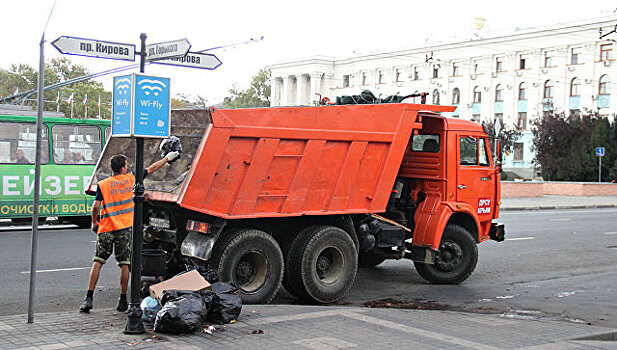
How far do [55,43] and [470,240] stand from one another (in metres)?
7.14

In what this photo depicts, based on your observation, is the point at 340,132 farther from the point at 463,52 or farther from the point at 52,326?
the point at 463,52

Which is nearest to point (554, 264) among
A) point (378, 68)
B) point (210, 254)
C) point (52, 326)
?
point (210, 254)

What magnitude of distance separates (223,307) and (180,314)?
2.04ft

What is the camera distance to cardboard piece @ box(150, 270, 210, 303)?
7.57 metres

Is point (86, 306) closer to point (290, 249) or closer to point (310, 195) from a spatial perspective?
point (290, 249)

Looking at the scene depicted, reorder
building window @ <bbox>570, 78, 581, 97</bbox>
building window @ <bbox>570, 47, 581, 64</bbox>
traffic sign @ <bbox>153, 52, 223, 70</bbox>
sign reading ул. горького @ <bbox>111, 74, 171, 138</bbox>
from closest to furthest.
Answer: sign reading ул. горького @ <bbox>111, 74, 171, 138</bbox> → traffic sign @ <bbox>153, 52, 223, 70</bbox> → building window @ <bbox>570, 78, 581, 97</bbox> → building window @ <bbox>570, 47, 581, 64</bbox>

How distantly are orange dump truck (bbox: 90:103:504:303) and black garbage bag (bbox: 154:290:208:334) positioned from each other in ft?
4.33

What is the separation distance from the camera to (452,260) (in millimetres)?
11250

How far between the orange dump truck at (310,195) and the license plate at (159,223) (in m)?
0.01

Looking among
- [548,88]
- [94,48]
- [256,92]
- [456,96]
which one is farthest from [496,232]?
[256,92]

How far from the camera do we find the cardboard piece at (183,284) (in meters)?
7.57

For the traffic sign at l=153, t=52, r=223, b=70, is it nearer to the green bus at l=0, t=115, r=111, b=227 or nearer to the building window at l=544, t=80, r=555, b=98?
the green bus at l=0, t=115, r=111, b=227

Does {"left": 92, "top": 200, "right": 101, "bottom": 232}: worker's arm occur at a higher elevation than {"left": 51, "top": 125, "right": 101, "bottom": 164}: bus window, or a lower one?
lower

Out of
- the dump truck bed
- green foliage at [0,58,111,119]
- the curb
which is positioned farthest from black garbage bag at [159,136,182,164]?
green foliage at [0,58,111,119]
